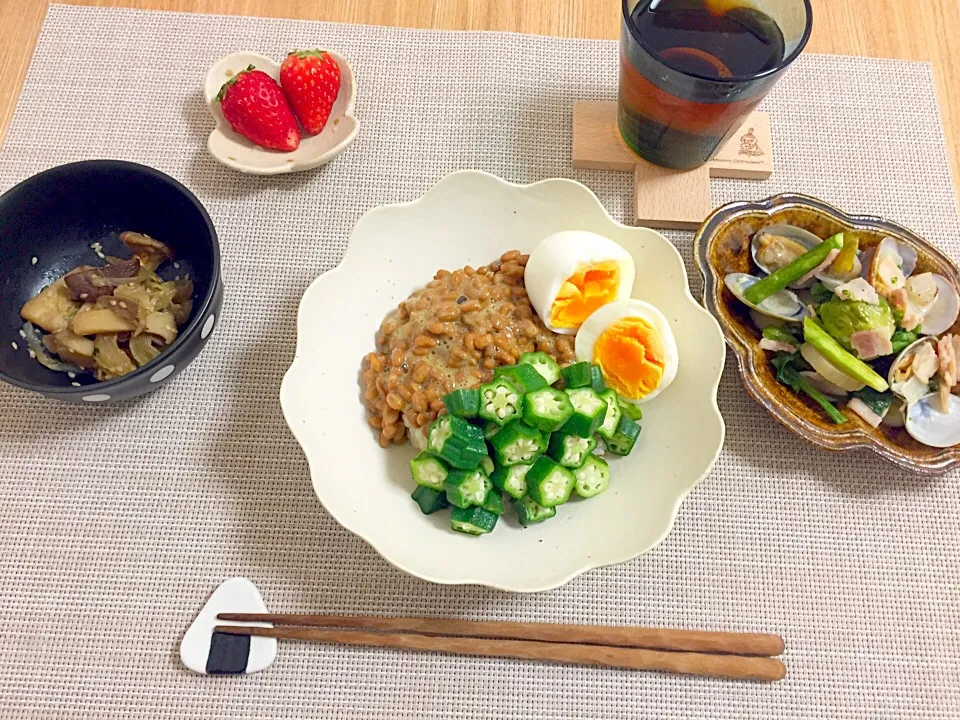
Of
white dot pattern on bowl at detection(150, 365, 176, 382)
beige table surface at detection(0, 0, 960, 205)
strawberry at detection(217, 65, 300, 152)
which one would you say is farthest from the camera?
beige table surface at detection(0, 0, 960, 205)

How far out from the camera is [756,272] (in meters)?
1.52

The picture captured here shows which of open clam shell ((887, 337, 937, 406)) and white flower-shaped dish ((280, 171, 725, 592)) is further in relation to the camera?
open clam shell ((887, 337, 937, 406))

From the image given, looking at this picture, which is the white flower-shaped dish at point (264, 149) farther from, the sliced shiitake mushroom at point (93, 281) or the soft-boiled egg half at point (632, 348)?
the soft-boiled egg half at point (632, 348)

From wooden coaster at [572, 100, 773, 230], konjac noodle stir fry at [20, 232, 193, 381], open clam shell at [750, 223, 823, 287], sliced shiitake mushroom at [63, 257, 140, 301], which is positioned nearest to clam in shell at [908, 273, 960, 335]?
open clam shell at [750, 223, 823, 287]

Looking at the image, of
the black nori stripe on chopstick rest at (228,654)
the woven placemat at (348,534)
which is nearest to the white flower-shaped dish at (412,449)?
the woven placemat at (348,534)

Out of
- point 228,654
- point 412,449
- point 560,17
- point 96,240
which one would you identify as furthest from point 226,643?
point 560,17

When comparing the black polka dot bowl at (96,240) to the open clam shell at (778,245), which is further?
the open clam shell at (778,245)

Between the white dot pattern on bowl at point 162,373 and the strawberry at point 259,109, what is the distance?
628mm

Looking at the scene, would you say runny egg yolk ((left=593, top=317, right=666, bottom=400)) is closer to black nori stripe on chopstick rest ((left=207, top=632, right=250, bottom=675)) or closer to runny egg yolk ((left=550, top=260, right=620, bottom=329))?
runny egg yolk ((left=550, top=260, right=620, bottom=329))

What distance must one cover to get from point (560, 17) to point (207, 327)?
1325 mm

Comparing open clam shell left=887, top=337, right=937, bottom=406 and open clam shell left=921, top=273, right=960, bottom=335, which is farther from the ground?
open clam shell left=921, top=273, right=960, bottom=335

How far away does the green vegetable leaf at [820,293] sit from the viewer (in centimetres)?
147

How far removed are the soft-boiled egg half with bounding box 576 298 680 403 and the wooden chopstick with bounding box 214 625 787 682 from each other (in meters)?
0.50

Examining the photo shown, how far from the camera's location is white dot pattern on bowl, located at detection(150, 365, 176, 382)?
1.33 meters
